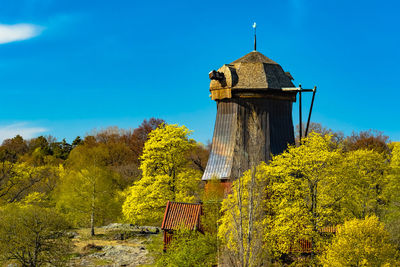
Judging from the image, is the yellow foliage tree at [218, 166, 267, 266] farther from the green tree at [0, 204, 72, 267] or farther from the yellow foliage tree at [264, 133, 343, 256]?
the green tree at [0, 204, 72, 267]

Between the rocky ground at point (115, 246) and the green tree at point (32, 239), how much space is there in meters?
6.71

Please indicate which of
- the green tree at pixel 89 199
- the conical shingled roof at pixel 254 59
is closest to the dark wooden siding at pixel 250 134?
the conical shingled roof at pixel 254 59

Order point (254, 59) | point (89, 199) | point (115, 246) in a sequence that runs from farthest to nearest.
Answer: point (89, 199)
point (115, 246)
point (254, 59)

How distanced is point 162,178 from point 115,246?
20.3 feet

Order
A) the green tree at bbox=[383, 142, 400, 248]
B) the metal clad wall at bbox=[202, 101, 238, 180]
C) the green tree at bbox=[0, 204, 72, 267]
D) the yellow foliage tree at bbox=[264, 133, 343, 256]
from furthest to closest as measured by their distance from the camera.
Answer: the green tree at bbox=[383, 142, 400, 248], the metal clad wall at bbox=[202, 101, 238, 180], the green tree at bbox=[0, 204, 72, 267], the yellow foliage tree at bbox=[264, 133, 343, 256]

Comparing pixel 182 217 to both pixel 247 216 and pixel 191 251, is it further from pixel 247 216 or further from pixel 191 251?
pixel 247 216

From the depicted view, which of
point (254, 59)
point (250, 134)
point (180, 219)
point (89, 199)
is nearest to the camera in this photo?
point (180, 219)

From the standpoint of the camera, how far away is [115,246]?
118ft

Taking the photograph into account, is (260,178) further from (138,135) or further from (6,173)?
(138,135)

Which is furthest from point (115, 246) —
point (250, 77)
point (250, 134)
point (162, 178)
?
point (250, 77)

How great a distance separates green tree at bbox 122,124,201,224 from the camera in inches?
1330

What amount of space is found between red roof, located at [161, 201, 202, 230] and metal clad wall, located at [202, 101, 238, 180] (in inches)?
93.2

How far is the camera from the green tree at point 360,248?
20.7 m

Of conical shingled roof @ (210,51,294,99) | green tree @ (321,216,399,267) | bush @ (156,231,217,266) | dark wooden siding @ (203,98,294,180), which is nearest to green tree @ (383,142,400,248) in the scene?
dark wooden siding @ (203,98,294,180)
